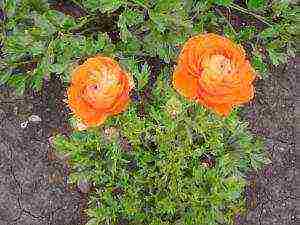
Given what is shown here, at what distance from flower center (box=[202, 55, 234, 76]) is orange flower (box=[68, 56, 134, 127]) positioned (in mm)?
212

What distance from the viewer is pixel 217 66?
1.59 metres

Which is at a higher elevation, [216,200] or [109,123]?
[109,123]

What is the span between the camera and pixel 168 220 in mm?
2023

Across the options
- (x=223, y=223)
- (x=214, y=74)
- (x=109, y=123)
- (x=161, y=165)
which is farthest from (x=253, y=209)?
(x=214, y=74)

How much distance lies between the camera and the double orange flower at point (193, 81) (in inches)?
62.6

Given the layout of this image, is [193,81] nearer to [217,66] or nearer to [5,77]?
[217,66]

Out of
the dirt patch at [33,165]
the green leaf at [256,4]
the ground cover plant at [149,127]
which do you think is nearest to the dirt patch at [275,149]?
the ground cover plant at [149,127]

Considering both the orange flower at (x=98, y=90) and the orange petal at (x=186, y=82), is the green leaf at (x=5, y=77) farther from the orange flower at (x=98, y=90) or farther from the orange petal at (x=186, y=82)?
the orange petal at (x=186, y=82)

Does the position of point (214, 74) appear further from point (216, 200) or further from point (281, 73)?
point (281, 73)

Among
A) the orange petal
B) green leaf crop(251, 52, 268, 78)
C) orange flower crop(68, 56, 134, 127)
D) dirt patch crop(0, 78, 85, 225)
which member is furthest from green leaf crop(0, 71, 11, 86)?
green leaf crop(251, 52, 268, 78)

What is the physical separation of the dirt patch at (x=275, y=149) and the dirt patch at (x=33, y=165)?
600 millimetres

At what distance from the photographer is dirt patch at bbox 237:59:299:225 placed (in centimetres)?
224

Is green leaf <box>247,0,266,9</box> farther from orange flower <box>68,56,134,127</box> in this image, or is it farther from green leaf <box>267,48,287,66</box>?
orange flower <box>68,56,134,127</box>

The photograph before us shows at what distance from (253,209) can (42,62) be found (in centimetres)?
87
